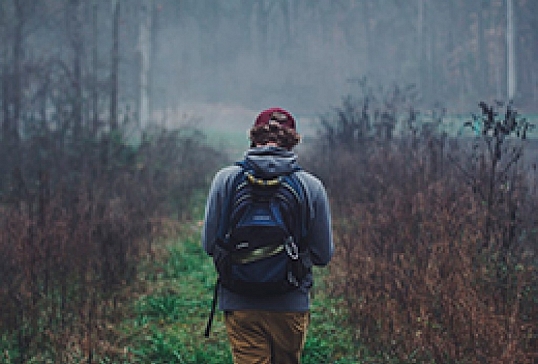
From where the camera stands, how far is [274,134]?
8.38 feet

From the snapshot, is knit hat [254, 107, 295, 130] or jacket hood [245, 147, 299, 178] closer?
jacket hood [245, 147, 299, 178]

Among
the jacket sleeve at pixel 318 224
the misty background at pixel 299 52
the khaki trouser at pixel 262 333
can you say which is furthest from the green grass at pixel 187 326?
the misty background at pixel 299 52

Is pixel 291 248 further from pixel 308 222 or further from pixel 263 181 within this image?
pixel 263 181

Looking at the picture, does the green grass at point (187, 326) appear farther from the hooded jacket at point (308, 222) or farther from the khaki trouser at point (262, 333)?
the hooded jacket at point (308, 222)

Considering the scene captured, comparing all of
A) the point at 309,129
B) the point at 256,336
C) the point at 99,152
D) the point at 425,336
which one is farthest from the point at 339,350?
the point at 309,129

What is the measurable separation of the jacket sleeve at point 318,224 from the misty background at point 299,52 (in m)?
24.0

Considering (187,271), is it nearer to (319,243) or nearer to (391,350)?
(391,350)

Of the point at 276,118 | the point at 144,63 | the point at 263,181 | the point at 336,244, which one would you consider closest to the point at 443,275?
the point at 336,244

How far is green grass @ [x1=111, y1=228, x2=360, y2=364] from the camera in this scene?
165 inches

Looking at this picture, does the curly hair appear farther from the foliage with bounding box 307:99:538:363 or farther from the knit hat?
the foliage with bounding box 307:99:538:363

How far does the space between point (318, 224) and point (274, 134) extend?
47cm

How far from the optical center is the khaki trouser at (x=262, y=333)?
2502 mm

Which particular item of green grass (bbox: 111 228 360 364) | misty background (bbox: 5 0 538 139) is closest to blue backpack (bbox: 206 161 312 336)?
green grass (bbox: 111 228 360 364)

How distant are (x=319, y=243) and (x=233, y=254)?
44cm
